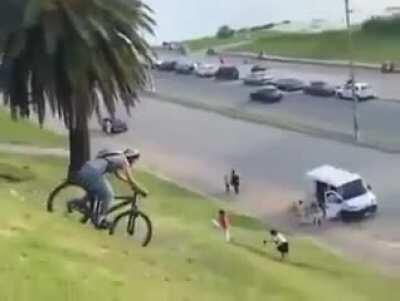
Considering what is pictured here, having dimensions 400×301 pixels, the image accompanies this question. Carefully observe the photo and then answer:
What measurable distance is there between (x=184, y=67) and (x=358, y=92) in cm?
2522

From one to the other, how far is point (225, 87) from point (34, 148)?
2773cm

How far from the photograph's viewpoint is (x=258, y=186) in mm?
39844

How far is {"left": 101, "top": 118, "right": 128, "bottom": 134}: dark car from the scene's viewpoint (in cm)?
5309

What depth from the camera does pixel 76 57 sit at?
1122 inches

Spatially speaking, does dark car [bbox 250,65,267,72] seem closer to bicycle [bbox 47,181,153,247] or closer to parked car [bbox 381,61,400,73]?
parked car [bbox 381,61,400,73]

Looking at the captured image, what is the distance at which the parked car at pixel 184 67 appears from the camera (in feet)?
267

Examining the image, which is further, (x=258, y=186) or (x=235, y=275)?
(x=258, y=186)

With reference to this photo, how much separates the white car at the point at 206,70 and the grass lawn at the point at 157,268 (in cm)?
5052

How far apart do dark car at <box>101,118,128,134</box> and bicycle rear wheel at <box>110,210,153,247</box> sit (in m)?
35.3

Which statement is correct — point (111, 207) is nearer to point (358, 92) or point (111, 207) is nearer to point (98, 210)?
point (98, 210)

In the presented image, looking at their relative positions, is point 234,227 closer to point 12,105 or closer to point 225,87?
point 12,105

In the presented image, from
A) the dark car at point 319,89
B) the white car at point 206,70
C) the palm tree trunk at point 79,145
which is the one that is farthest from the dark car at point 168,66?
the palm tree trunk at point 79,145

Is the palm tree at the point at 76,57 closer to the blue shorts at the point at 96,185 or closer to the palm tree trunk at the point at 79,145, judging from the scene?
the palm tree trunk at the point at 79,145

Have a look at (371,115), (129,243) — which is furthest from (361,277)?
(371,115)
